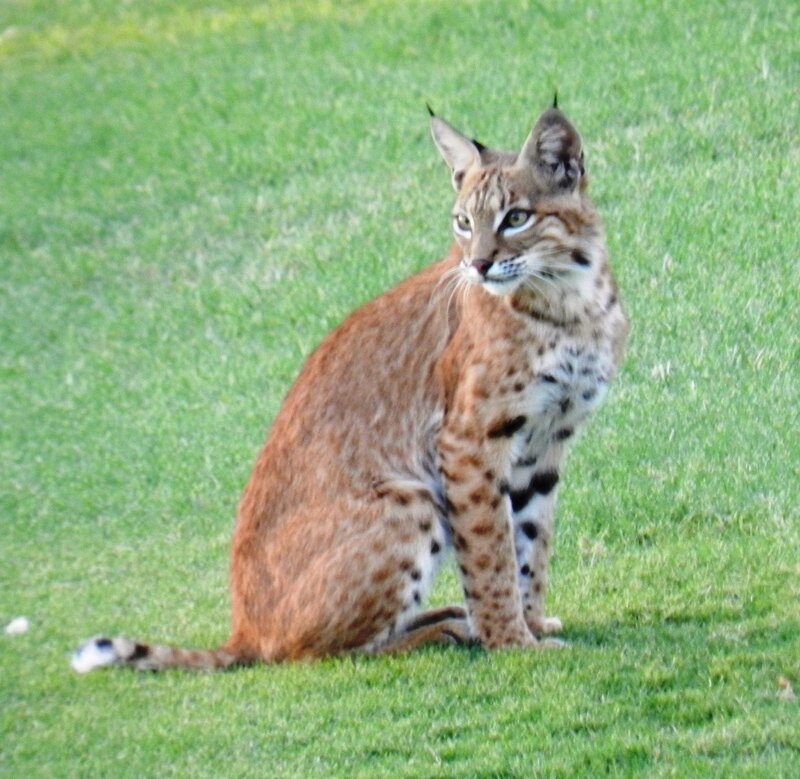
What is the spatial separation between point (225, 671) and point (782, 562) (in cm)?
223

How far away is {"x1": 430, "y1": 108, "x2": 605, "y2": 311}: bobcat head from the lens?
6441mm

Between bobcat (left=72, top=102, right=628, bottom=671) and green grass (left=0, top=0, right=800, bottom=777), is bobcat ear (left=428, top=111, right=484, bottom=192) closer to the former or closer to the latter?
bobcat (left=72, top=102, right=628, bottom=671)

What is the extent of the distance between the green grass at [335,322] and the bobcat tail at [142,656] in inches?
3.0

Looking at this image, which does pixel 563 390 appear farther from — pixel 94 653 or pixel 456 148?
pixel 94 653

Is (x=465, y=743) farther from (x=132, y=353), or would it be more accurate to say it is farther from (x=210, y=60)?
(x=210, y=60)

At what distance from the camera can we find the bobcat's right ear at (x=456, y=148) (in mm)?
6734

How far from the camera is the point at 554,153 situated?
656 centimetres

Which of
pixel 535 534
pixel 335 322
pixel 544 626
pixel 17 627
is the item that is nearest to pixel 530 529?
pixel 535 534

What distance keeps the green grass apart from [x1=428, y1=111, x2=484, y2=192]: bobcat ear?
1787 millimetres

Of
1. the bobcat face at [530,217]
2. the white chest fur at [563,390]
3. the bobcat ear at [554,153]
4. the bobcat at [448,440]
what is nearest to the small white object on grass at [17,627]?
the bobcat at [448,440]

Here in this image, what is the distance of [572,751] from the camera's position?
5.56 metres

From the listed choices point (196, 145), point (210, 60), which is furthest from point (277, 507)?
point (210, 60)

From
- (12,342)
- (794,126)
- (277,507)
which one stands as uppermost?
(794,126)

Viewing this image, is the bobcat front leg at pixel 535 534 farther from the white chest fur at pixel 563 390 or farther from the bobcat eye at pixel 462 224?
the bobcat eye at pixel 462 224
